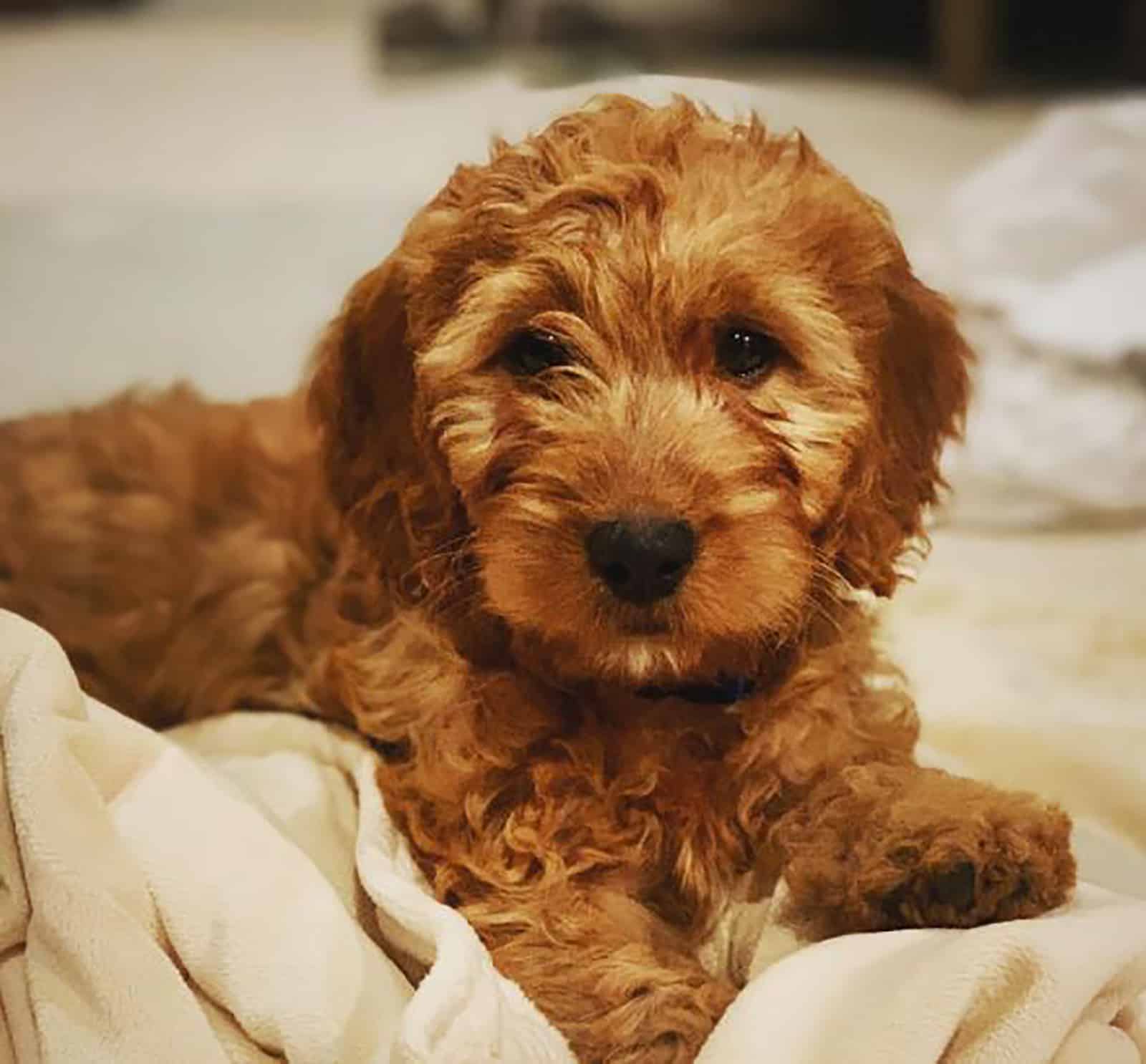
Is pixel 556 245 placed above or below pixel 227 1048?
above

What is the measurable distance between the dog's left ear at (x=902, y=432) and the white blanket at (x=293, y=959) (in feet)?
1.34

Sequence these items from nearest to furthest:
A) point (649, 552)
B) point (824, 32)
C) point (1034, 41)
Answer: point (649, 552) → point (1034, 41) → point (824, 32)

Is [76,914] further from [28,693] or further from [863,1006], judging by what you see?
[863,1006]

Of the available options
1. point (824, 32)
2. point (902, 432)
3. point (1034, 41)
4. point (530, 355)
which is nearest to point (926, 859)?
point (902, 432)

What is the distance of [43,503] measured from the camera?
225 cm

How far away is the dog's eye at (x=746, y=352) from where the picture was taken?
5.43ft

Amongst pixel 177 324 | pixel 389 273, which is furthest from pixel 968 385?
pixel 177 324

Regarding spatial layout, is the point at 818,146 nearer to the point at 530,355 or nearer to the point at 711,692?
the point at 530,355

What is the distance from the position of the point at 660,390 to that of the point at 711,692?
1.05 ft

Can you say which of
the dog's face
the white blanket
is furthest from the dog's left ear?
the white blanket

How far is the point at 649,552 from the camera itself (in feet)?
4.76

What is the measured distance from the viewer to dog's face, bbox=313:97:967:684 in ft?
4.93

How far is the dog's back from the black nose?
703mm

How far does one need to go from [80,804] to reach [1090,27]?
6408mm
